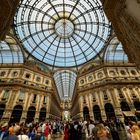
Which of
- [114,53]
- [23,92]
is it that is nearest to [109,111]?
[114,53]

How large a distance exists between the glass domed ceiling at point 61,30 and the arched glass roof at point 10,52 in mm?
2245

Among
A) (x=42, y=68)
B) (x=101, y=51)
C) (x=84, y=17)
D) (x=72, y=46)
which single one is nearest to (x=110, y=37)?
(x=101, y=51)

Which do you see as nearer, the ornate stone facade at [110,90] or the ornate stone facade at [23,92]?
the ornate stone facade at [23,92]

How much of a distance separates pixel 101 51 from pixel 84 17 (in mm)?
10499

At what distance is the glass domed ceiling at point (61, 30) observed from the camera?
2983 cm

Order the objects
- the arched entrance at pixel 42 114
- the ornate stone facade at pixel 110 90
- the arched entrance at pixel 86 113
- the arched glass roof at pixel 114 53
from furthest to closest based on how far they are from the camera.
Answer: the arched glass roof at pixel 114 53 < the arched entrance at pixel 86 113 < the arched entrance at pixel 42 114 < the ornate stone facade at pixel 110 90

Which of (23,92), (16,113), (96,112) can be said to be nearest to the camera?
(16,113)

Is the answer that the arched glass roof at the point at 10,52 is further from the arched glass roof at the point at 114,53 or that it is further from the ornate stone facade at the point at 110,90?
the arched glass roof at the point at 114,53

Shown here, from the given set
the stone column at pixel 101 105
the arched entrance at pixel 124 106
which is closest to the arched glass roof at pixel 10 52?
the stone column at pixel 101 105

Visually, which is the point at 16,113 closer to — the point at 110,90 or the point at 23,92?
the point at 23,92

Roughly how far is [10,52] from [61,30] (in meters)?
15.2

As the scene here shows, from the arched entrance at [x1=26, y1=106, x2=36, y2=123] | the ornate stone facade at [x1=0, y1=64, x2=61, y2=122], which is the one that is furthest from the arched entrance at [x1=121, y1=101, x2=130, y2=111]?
the arched entrance at [x1=26, y1=106, x2=36, y2=123]

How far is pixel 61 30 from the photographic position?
123 feet

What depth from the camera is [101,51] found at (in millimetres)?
36906
